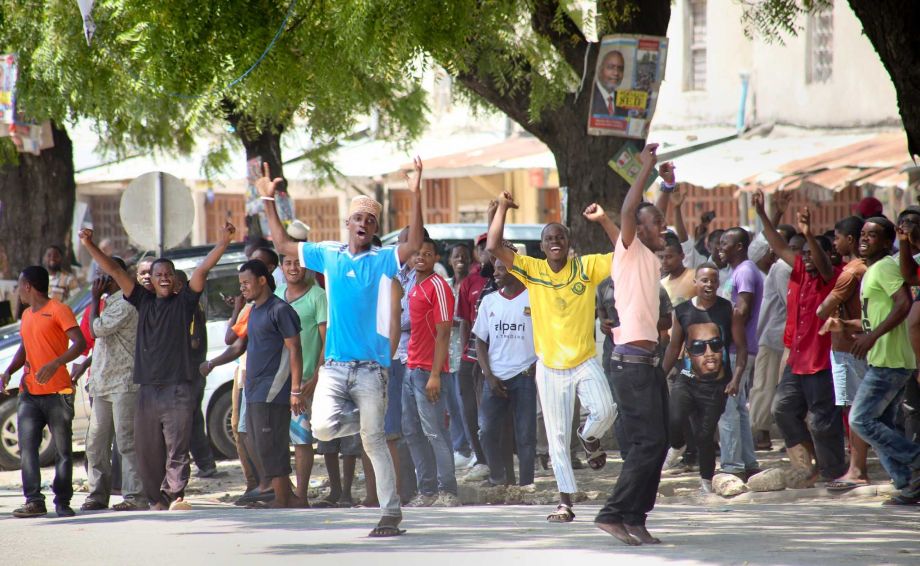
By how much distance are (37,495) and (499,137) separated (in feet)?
61.7

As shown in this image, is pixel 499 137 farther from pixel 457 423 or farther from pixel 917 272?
pixel 917 272

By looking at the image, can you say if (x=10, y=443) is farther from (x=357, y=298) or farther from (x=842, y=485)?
(x=842, y=485)

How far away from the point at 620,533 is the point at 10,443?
23.3ft

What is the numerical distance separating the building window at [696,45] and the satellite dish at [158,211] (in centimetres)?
1540

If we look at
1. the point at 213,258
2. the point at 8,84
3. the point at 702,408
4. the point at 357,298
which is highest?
the point at 8,84

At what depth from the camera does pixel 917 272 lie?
A: 9078 millimetres

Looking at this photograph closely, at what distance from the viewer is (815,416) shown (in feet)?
32.9

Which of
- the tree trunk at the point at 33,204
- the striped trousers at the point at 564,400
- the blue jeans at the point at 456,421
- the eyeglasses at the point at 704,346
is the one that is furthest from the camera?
the tree trunk at the point at 33,204

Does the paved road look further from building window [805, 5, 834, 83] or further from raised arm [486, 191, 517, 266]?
building window [805, 5, 834, 83]

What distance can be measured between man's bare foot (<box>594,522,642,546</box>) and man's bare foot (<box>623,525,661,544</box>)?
30 mm

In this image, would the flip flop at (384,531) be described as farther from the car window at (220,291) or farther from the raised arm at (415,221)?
the car window at (220,291)

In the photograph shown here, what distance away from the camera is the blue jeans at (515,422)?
407 inches

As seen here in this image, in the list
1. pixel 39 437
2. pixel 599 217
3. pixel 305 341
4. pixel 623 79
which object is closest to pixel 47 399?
pixel 39 437

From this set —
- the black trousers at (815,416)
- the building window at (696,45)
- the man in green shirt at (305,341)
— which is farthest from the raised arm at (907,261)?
the building window at (696,45)
